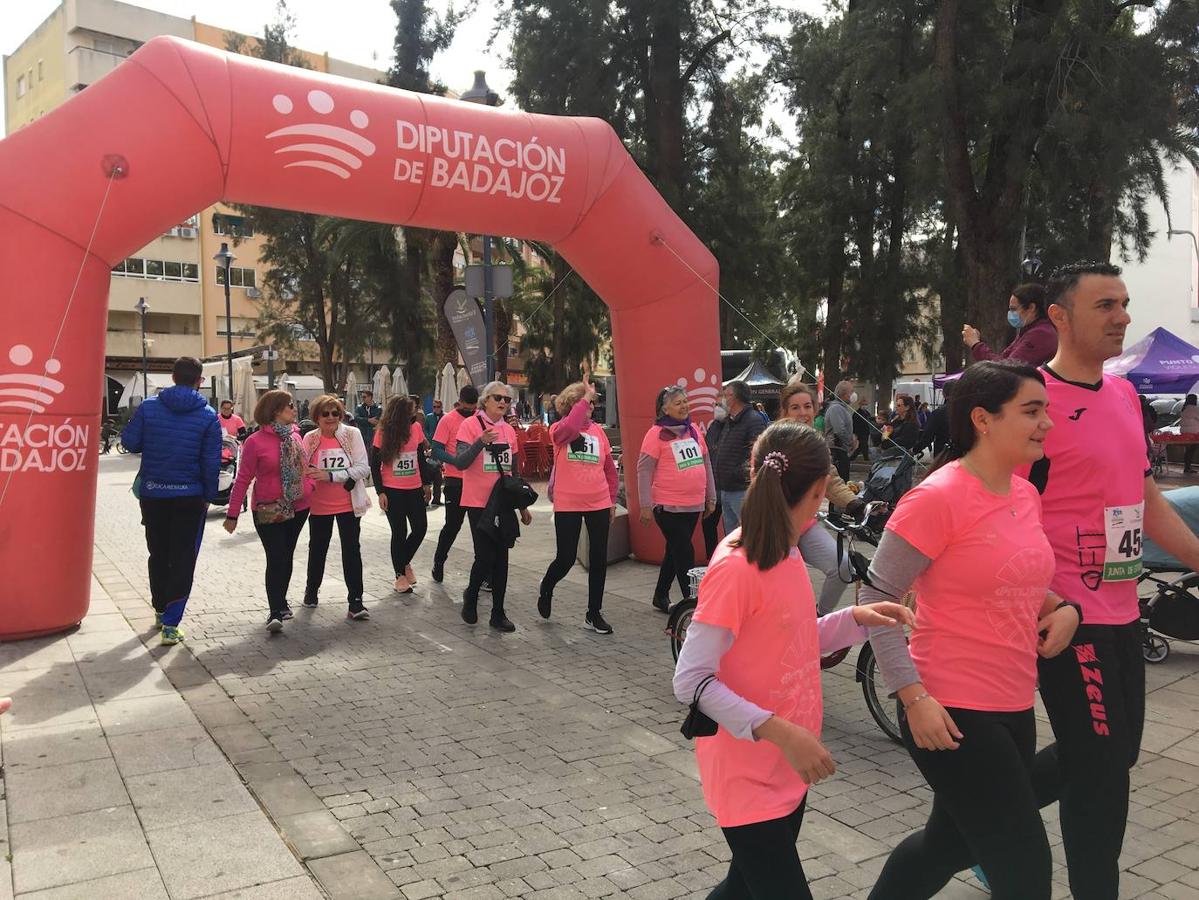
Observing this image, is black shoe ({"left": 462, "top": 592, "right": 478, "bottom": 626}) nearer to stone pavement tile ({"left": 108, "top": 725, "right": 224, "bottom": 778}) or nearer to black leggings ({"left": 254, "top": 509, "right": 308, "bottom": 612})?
black leggings ({"left": 254, "top": 509, "right": 308, "bottom": 612})

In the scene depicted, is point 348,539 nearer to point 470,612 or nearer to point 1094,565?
point 470,612

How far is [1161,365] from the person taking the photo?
63.9 ft

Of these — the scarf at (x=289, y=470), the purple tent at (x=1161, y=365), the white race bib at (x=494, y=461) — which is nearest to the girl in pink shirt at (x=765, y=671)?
the white race bib at (x=494, y=461)

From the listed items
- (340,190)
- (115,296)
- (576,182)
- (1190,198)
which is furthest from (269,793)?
(1190,198)

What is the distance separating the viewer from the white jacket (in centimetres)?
766

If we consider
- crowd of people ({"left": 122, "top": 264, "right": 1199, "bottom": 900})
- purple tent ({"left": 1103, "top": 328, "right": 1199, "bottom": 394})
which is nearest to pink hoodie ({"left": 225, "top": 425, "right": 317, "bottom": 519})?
crowd of people ({"left": 122, "top": 264, "right": 1199, "bottom": 900})

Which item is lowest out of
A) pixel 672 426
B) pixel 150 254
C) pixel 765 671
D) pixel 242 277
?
pixel 765 671

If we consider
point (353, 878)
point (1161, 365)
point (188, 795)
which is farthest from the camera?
point (1161, 365)

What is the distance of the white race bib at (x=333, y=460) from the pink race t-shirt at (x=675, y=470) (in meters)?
2.37

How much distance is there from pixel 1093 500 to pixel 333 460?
6.03 metres

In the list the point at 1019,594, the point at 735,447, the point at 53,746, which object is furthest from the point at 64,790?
the point at 735,447

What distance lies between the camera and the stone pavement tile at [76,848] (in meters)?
3.45

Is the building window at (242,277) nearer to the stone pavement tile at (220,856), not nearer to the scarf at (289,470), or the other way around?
the scarf at (289,470)

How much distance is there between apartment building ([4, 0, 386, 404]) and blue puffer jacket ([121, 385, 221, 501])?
45.1 meters
